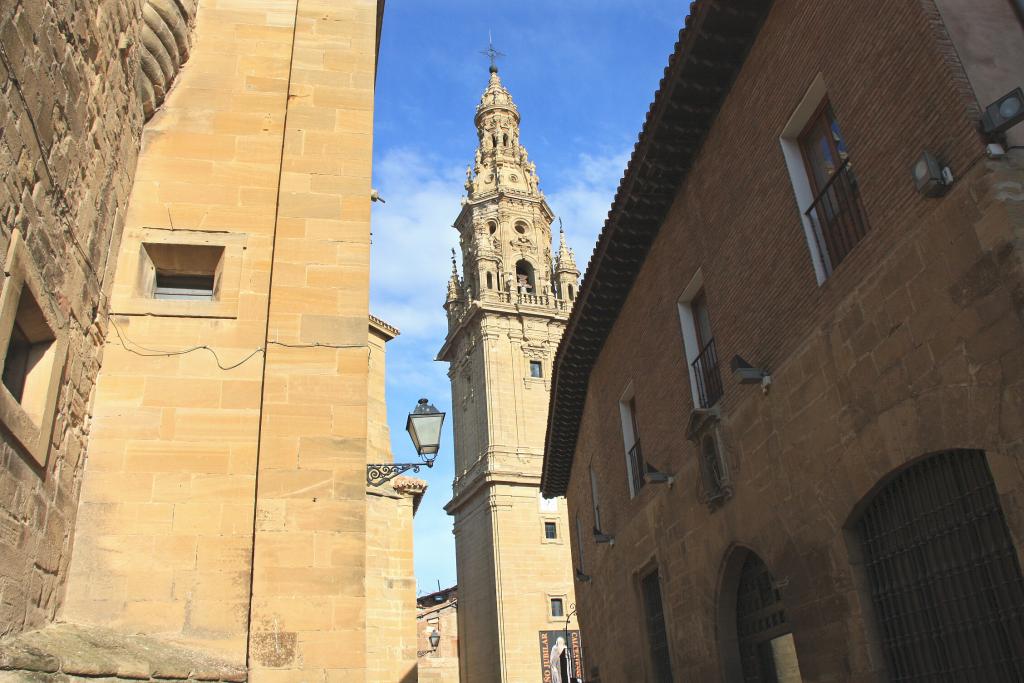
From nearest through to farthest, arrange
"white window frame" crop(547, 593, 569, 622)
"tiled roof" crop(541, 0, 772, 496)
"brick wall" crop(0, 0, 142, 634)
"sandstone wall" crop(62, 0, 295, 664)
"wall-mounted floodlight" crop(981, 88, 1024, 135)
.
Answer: "brick wall" crop(0, 0, 142, 634) < "wall-mounted floodlight" crop(981, 88, 1024, 135) < "sandstone wall" crop(62, 0, 295, 664) < "tiled roof" crop(541, 0, 772, 496) < "white window frame" crop(547, 593, 569, 622)

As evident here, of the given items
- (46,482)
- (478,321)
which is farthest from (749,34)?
(478,321)

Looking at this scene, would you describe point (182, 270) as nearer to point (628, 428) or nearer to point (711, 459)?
point (711, 459)

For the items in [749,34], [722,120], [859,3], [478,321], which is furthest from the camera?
[478,321]

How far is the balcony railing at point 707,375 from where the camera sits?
10.2 meters

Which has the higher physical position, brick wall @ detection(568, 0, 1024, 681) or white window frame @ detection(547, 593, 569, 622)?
white window frame @ detection(547, 593, 569, 622)

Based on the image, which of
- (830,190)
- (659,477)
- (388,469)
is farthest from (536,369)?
(830,190)

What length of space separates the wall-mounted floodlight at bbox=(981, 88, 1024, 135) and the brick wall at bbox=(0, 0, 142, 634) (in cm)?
579

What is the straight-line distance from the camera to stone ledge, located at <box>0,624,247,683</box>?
4402 mm

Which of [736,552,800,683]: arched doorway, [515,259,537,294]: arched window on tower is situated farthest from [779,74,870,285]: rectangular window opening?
[515,259,537,294]: arched window on tower

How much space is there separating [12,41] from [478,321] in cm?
4469

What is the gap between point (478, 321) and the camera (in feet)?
161

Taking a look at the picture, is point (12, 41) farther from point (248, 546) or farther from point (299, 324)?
point (248, 546)

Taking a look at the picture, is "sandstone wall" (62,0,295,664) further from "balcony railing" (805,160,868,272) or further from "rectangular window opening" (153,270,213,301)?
"balcony railing" (805,160,868,272)

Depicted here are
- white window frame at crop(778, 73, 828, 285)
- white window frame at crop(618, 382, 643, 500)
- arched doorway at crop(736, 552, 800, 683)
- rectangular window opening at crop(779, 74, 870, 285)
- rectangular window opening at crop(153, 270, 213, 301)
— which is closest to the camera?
rectangular window opening at crop(779, 74, 870, 285)
